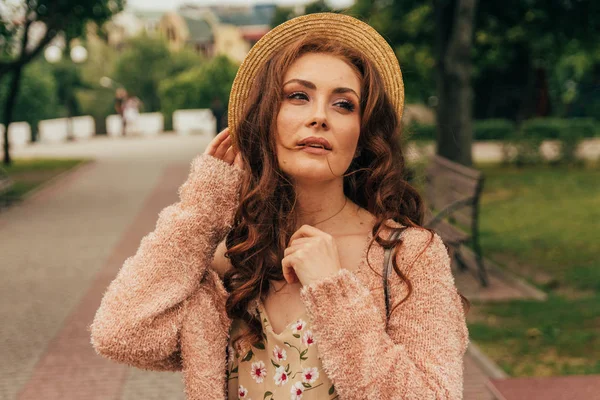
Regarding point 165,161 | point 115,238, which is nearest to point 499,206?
point 115,238

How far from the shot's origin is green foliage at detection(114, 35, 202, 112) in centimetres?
4753

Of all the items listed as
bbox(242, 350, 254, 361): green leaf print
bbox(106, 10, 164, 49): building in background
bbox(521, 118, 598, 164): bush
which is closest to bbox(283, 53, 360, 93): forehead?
bbox(242, 350, 254, 361): green leaf print

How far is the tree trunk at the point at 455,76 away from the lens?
9492mm

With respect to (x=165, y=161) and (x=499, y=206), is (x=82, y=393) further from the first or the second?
(x=165, y=161)

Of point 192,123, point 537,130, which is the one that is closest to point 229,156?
point 537,130

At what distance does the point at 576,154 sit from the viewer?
1880 centimetres

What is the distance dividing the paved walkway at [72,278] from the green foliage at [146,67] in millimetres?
29608

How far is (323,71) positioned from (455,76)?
8552 mm

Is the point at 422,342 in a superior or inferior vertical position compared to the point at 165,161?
superior

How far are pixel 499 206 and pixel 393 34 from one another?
650cm

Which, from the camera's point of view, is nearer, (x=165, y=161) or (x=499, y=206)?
(x=499, y=206)

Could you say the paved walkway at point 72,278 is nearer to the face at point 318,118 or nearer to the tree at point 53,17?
the tree at point 53,17

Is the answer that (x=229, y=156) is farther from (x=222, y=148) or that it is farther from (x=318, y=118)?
(x=318, y=118)

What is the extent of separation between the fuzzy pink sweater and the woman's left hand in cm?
3
